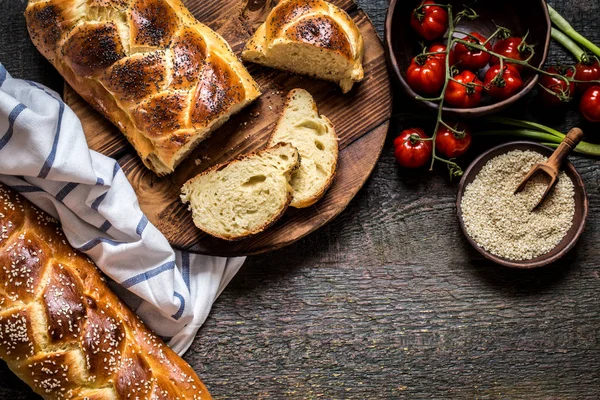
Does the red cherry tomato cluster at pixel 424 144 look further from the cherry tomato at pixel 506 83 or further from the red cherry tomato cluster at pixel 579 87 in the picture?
the red cherry tomato cluster at pixel 579 87

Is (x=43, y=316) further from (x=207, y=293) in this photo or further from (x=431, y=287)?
(x=431, y=287)

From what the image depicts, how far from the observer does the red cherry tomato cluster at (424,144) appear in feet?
8.94

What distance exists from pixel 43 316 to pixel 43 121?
0.80m

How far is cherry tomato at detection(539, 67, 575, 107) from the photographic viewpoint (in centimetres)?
273

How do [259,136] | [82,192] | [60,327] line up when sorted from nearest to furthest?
[60,327]
[82,192]
[259,136]

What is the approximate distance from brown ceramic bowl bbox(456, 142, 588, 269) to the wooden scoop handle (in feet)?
0.22

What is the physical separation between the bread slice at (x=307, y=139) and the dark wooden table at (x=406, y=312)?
11.9 inches

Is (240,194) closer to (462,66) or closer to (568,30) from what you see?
(462,66)

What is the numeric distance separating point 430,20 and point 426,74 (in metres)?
0.28

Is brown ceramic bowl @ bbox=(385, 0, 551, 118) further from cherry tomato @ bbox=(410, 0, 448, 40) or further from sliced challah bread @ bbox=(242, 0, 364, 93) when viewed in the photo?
sliced challah bread @ bbox=(242, 0, 364, 93)

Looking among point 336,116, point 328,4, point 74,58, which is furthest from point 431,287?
point 74,58

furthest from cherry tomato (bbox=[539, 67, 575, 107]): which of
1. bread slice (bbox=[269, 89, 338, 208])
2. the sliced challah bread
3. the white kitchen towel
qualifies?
the white kitchen towel

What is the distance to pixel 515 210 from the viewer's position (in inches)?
109

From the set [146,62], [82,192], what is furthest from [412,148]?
[82,192]
